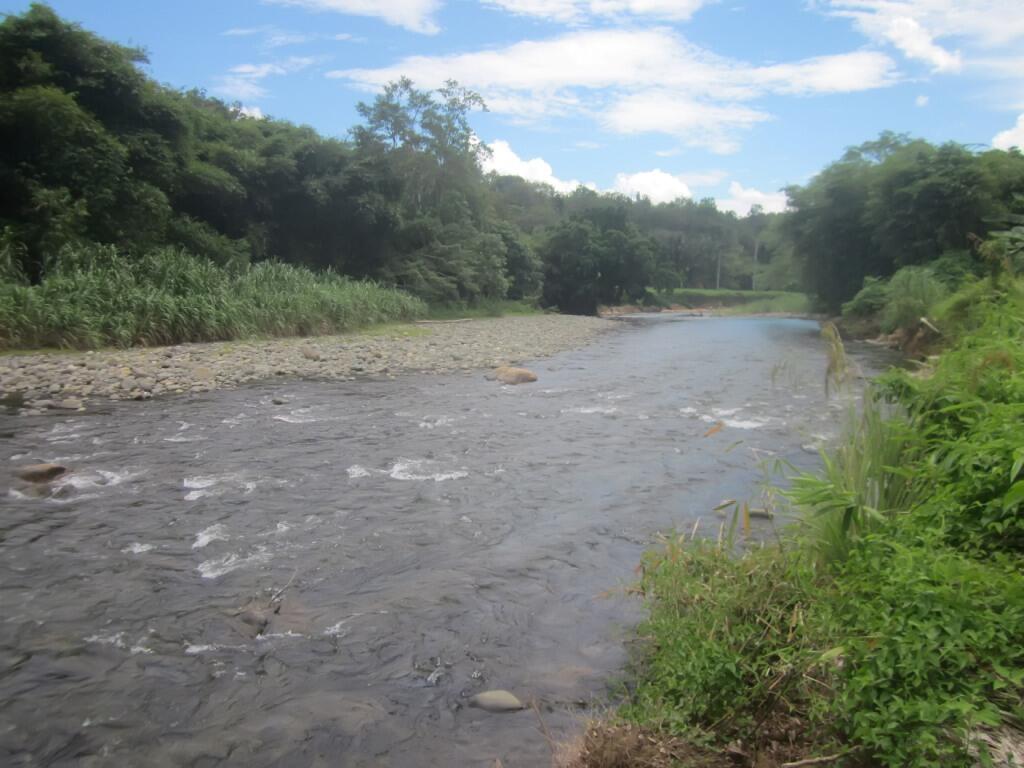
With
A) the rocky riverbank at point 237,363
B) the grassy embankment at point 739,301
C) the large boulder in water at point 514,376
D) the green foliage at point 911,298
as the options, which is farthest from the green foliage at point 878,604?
the grassy embankment at point 739,301

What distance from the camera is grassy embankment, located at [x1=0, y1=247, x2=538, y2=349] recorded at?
45.4 feet

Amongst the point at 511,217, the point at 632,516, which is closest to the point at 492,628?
the point at 632,516

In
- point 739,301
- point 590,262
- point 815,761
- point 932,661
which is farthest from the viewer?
point 739,301

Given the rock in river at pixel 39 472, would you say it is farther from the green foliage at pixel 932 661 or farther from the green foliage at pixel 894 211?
the green foliage at pixel 894 211

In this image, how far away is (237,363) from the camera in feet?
46.3

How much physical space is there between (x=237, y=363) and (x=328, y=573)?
33.8 feet

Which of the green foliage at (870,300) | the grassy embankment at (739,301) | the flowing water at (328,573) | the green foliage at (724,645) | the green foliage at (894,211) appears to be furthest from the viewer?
the grassy embankment at (739,301)

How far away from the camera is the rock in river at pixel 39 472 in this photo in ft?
21.7

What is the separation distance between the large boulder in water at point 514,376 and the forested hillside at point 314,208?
7.23 meters

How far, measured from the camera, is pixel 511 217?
2402 inches

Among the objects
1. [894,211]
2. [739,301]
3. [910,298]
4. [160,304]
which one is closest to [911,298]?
[910,298]

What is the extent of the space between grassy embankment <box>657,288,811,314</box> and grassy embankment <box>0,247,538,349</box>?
1546 inches

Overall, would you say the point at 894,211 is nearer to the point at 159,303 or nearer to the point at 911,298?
the point at 911,298

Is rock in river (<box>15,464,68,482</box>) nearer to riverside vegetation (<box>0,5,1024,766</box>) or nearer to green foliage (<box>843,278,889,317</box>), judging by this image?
riverside vegetation (<box>0,5,1024,766</box>)
